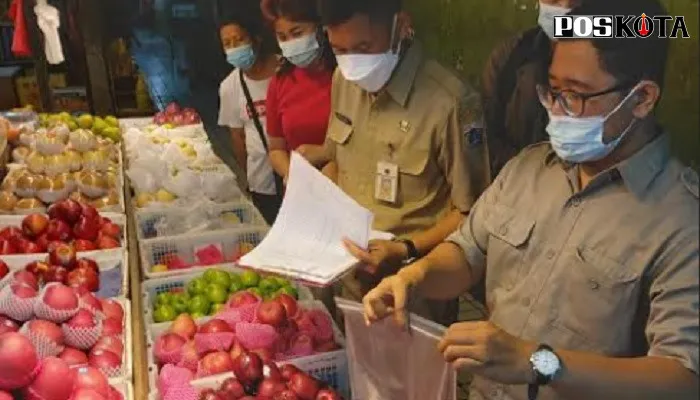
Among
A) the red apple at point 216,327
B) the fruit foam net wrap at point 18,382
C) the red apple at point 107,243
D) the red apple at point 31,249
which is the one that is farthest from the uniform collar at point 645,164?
the red apple at point 31,249

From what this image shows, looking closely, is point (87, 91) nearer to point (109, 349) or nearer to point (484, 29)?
point (109, 349)

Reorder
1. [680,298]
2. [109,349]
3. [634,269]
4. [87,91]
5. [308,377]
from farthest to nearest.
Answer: [87,91]
[109,349]
[308,377]
[634,269]
[680,298]

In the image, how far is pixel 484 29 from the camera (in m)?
2.04

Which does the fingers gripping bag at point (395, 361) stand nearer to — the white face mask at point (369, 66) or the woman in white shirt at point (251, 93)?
the white face mask at point (369, 66)

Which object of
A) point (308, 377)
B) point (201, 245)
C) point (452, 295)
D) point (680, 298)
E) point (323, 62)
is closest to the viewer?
point (680, 298)

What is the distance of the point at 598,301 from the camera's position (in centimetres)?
125

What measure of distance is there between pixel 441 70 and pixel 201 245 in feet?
4.48

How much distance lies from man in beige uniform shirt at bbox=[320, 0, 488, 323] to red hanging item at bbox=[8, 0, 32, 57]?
3.53 m

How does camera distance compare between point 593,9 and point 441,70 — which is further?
point 441,70

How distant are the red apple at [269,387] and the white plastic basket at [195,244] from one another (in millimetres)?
1078

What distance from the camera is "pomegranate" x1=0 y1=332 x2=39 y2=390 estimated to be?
5.13 feet

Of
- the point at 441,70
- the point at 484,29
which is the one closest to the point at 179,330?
the point at 441,70

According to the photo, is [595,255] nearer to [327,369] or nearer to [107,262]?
[327,369]

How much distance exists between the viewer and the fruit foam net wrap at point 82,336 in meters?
1.99
